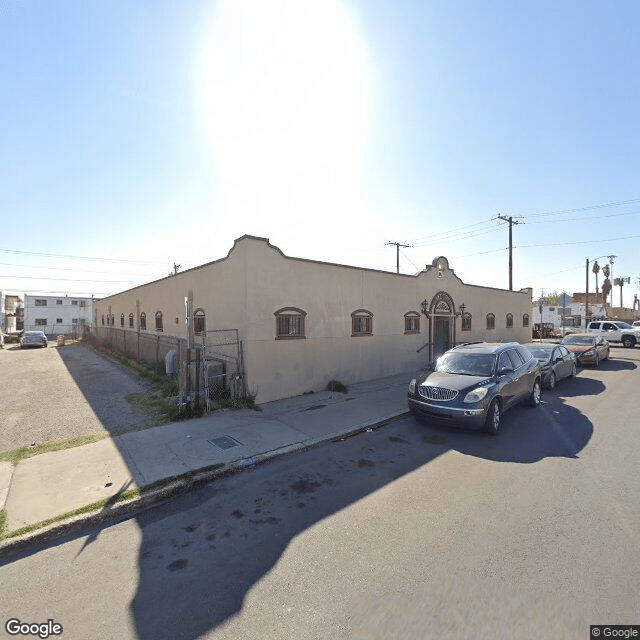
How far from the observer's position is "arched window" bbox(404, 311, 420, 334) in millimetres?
15133

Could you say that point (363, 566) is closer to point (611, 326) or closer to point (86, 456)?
point (86, 456)

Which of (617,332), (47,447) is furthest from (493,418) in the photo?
(617,332)

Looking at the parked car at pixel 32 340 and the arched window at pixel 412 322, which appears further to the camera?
the parked car at pixel 32 340

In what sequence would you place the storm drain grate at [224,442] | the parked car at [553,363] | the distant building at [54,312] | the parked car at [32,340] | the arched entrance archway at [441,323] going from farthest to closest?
the distant building at [54,312], the parked car at [32,340], the arched entrance archway at [441,323], the parked car at [553,363], the storm drain grate at [224,442]

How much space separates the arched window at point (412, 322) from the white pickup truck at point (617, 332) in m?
18.6

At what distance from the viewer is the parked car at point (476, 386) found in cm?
697

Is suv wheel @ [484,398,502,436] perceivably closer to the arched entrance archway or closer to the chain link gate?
the chain link gate

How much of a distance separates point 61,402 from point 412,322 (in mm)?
13068

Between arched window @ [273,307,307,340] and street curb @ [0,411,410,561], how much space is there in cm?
412

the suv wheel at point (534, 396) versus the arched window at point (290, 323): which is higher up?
the arched window at point (290, 323)

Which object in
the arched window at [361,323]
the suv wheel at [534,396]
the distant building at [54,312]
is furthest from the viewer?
the distant building at [54,312]

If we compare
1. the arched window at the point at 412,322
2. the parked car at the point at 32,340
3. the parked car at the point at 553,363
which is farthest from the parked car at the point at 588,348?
the parked car at the point at 32,340

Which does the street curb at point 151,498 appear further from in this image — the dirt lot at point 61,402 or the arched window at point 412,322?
the arched window at point 412,322

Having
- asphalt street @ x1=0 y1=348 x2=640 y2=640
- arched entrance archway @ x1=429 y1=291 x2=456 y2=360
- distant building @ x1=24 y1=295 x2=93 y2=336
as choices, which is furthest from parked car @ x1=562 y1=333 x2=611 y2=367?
distant building @ x1=24 y1=295 x2=93 y2=336
